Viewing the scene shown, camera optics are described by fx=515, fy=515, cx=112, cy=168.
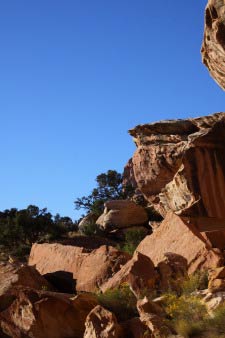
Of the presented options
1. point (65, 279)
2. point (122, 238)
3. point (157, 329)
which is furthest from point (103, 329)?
point (122, 238)

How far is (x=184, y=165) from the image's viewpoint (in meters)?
25.2

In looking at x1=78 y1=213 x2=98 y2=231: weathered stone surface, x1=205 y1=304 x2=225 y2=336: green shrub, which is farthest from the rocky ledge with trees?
x1=78 y1=213 x2=98 y2=231: weathered stone surface

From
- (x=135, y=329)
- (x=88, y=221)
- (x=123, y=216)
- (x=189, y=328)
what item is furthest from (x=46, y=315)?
(x=88, y=221)

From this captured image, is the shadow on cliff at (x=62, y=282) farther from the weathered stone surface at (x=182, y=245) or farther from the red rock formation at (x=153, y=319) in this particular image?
the red rock formation at (x=153, y=319)

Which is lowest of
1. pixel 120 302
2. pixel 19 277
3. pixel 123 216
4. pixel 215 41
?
pixel 120 302

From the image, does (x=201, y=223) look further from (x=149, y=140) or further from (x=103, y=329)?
(x=103, y=329)

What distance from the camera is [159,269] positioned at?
15781mm

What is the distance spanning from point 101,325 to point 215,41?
11641 mm

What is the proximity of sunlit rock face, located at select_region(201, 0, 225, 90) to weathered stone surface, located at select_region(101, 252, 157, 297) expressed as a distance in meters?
8.43

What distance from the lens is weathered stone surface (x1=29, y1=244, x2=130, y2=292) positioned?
17.7 meters

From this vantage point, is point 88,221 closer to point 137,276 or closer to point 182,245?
point 182,245

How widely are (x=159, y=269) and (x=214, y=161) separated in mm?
10211

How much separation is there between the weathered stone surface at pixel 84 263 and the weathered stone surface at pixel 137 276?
1694mm

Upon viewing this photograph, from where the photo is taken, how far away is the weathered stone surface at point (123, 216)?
1754 inches
